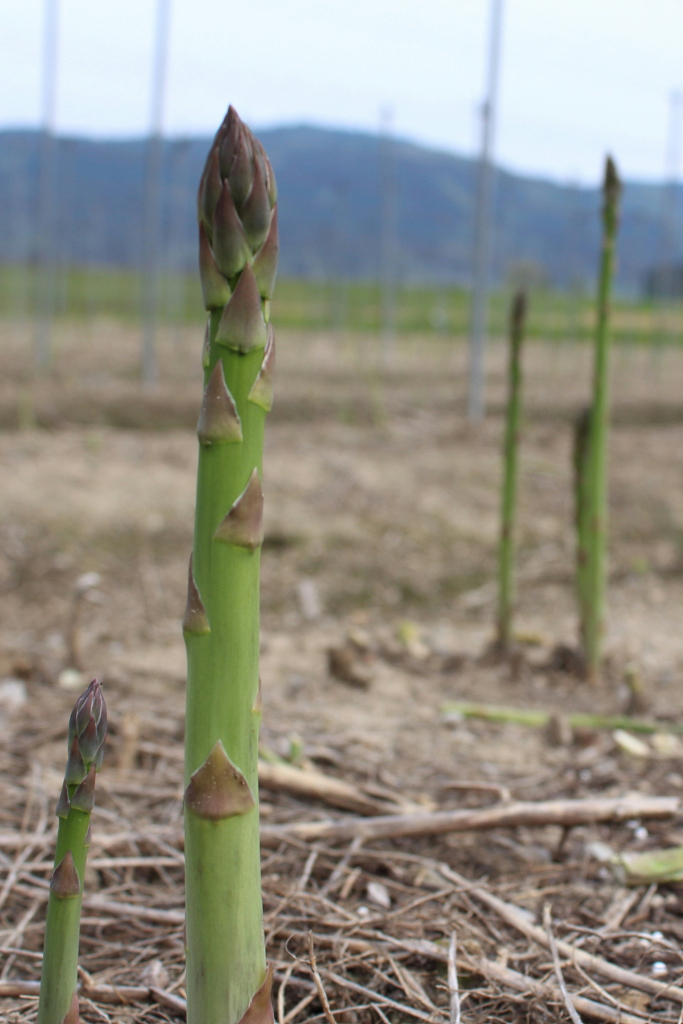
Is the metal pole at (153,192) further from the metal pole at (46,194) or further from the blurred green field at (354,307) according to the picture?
the blurred green field at (354,307)

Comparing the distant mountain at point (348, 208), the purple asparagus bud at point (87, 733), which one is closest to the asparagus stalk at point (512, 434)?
the distant mountain at point (348, 208)

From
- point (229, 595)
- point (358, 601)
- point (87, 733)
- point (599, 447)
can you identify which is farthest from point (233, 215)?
point (358, 601)

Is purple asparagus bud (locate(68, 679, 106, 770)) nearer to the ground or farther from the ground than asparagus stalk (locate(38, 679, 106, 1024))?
farther from the ground

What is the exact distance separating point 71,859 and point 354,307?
39314mm

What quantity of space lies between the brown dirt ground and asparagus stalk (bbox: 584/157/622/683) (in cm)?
20

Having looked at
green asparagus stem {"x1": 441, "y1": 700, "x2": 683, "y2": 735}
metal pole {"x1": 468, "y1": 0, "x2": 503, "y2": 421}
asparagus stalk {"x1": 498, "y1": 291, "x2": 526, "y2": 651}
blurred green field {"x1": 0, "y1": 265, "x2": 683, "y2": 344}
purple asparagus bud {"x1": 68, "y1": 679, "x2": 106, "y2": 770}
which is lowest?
green asparagus stem {"x1": 441, "y1": 700, "x2": 683, "y2": 735}

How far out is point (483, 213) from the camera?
739cm

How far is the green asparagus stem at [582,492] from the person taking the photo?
276cm

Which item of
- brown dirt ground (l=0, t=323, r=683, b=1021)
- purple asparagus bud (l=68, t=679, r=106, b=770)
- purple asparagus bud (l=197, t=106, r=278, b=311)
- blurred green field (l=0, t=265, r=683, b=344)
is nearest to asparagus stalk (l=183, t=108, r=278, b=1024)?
purple asparagus bud (l=197, t=106, r=278, b=311)

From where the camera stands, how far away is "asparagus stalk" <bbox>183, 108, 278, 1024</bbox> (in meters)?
0.83

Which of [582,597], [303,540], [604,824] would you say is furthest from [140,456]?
[604,824]

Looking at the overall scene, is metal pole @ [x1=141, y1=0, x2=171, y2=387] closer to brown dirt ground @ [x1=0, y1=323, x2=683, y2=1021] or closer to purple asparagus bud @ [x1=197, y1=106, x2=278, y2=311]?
brown dirt ground @ [x1=0, y1=323, x2=683, y2=1021]

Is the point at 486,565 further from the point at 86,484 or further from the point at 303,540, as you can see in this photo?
the point at 86,484

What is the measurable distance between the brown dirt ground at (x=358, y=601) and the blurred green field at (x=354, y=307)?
10.4 meters
